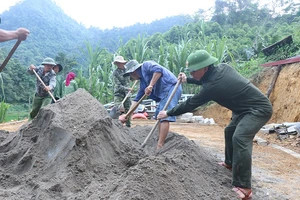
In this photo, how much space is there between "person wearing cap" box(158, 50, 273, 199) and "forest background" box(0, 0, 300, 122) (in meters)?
5.83

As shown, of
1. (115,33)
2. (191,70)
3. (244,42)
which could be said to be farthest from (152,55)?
(115,33)

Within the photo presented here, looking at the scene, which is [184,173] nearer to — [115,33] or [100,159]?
[100,159]

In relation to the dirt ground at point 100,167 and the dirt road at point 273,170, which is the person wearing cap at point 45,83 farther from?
the dirt road at point 273,170

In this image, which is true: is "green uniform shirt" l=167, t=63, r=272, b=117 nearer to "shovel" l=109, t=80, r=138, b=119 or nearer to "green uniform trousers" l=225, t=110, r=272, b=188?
"green uniform trousers" l=225, t=110, r=272, b=188

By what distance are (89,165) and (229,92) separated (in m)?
1.39

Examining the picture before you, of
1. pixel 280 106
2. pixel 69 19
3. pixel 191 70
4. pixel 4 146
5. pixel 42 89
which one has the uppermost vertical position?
pixel 69 19

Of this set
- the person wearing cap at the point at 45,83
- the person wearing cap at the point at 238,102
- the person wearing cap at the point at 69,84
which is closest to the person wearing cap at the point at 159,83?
the person wearing cap at the point at 238,102

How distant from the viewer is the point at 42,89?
5.75 m

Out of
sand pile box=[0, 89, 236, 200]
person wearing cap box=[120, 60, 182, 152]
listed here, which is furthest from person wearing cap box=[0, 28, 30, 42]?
person wearing cap box=[120, 60, 182, 152]

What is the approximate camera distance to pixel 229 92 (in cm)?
281

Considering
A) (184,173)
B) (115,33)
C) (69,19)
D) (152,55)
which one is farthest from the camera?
(69,19)

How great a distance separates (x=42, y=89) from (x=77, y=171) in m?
3.39

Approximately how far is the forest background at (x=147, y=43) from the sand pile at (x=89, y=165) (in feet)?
14.4

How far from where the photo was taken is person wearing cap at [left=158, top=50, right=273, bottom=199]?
274 centimetres
